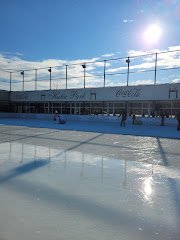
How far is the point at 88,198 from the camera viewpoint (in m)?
5.02

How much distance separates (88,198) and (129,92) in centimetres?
2412

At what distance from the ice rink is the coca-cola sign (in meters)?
19.6

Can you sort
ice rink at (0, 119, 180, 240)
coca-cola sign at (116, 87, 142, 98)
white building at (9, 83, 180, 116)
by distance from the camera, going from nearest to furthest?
ice rink at (0, 119, 180, 240), white building at (9, 83, 180, 116), coca-cola sign at (116, 87, 142, 98)

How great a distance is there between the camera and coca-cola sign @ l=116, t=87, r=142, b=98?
2797 cm

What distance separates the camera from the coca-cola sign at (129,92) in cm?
2797

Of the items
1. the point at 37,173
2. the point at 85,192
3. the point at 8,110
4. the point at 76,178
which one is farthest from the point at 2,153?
the point at 8,110

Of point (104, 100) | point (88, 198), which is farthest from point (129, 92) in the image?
point (88, 198)

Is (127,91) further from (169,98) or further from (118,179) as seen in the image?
(118,179)

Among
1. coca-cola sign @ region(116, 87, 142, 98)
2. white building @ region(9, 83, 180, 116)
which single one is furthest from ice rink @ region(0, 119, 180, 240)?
coca-cola sign @ region(116, 87, 142, 98)

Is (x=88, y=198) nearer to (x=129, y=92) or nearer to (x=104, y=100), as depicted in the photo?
(x=129, y=92)

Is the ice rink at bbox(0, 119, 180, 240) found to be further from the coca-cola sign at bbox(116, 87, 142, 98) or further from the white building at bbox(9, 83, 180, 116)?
the coca-cola sign at bbox(116, 87, 142, 98)

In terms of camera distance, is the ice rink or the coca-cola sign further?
the coca-cola sign

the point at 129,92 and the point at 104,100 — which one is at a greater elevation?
the point at 129,92

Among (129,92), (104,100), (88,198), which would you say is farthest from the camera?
(104,100)
